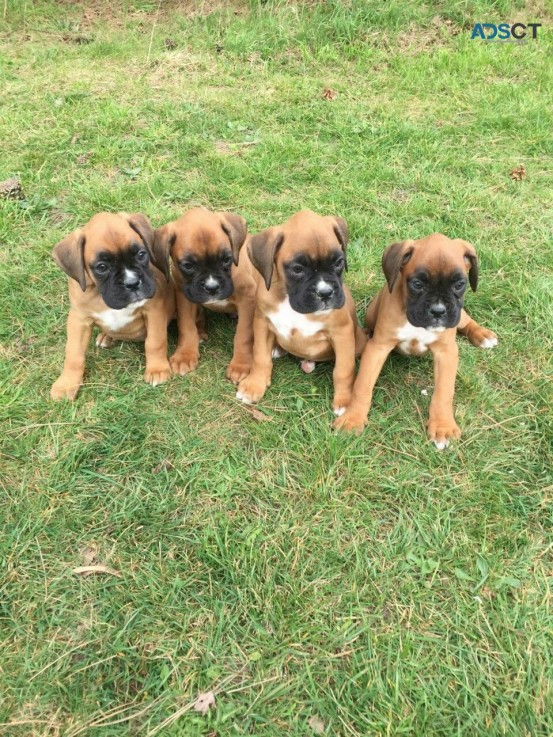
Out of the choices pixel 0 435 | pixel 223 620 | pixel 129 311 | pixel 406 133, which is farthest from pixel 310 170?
pixel 223 620

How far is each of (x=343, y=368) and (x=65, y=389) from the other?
2311 millimetres

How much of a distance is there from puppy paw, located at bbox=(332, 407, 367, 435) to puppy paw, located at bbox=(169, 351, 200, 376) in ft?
4.56

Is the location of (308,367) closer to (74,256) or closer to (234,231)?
(234,231)

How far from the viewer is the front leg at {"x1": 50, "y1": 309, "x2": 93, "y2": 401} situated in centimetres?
462

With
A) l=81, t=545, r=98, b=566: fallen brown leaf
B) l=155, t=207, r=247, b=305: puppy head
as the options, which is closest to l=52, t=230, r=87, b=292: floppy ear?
l=155, t=207, r=247, b=305: puppy head

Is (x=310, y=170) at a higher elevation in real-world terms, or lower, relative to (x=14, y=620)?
higher

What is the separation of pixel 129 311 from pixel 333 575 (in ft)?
8.39

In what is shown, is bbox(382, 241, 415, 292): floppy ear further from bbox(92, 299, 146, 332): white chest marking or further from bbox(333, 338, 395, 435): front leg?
bbox(92, 299, 146, 332): white chest marking

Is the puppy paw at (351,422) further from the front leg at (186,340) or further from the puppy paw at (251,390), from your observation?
the front leg at (186,340)

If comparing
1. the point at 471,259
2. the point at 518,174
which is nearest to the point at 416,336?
the point at 471,259

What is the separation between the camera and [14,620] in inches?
135

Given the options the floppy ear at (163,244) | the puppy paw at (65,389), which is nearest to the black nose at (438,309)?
the floppy ear at (163,244)

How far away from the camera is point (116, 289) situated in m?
4.18

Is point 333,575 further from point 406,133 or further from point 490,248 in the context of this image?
point 406,133
